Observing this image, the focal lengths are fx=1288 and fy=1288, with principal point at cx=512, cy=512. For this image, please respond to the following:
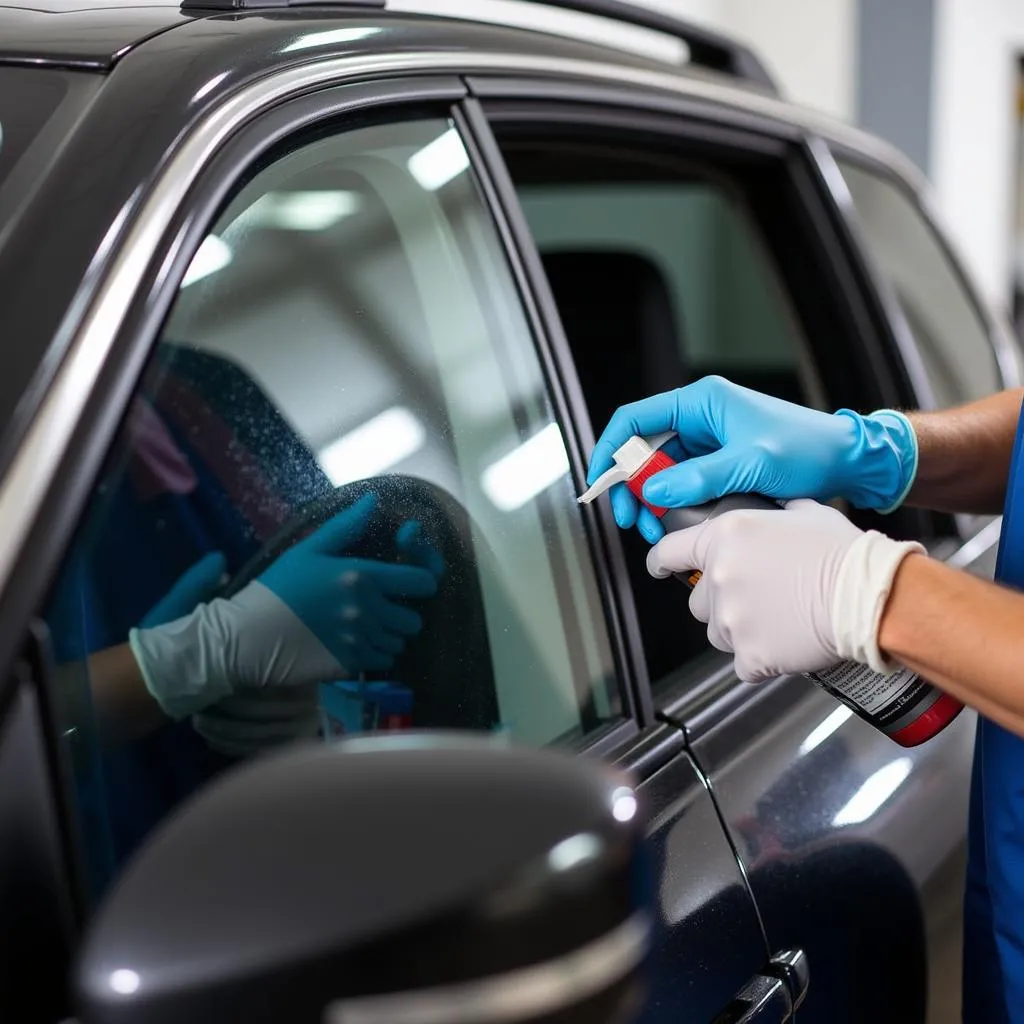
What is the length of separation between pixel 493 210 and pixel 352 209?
124mm

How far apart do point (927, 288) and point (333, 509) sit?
5.05ft

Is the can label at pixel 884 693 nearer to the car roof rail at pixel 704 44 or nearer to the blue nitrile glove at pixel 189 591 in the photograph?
the blue nitrile glove at pixel 189 591

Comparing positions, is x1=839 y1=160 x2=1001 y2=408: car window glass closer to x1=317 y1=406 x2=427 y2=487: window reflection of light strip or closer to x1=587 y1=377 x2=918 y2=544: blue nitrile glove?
x1=587 y1=377 x2=918 y2=544: blue nitrile glove

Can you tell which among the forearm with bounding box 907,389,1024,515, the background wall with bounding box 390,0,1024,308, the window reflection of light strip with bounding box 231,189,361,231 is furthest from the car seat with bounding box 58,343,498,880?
the background wall with bounding box 390,0,1024,308

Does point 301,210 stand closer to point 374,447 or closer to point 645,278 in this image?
point 374,447

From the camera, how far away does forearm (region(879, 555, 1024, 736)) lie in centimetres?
95

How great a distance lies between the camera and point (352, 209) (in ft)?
3.61

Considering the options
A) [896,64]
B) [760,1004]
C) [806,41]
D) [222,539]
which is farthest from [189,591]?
[896,64]

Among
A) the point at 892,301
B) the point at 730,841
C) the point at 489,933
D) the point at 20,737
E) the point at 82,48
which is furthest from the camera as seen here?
the point at 892,301

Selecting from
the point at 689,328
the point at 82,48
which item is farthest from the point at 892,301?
the point at 689,328

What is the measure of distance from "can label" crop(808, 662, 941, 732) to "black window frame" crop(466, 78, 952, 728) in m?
0.14

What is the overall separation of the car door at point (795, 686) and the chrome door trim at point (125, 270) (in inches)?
7.6

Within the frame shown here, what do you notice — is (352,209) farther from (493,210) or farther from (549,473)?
(549,473)

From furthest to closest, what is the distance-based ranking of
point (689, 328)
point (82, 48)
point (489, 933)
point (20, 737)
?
point (689, 328), point (82, 48), point (20, 737), point (489, 933)
